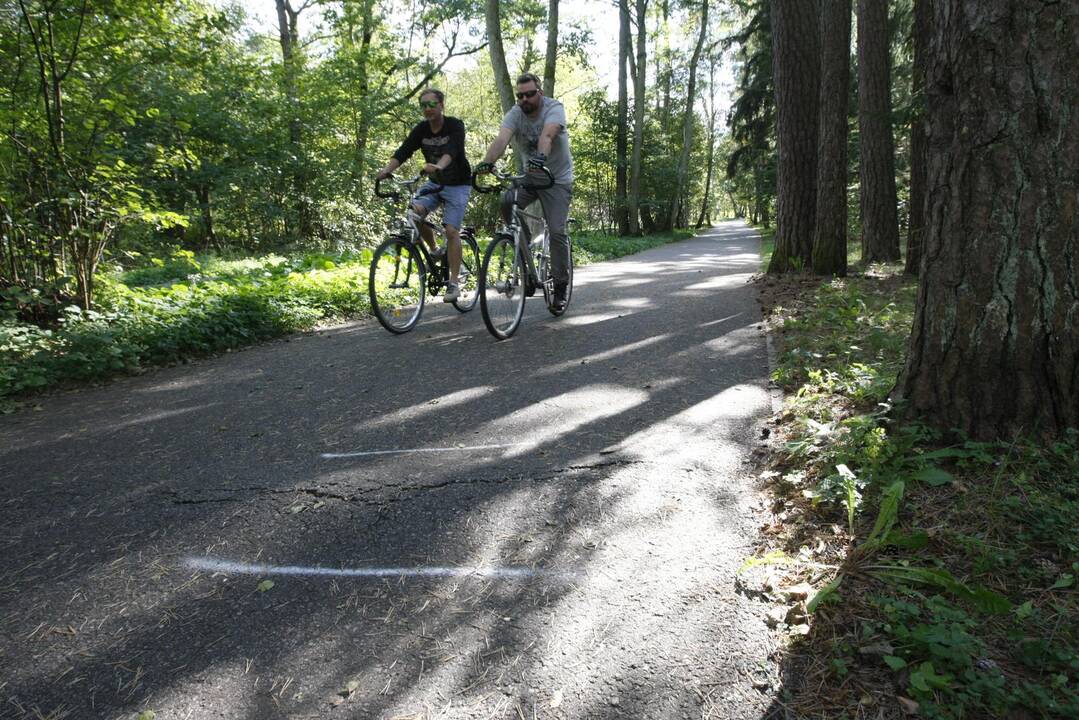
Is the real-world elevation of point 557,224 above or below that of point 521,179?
below

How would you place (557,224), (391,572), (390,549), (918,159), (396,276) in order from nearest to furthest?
(391,572)
(390,549)
(557,224)
(396,276)
(918,159)

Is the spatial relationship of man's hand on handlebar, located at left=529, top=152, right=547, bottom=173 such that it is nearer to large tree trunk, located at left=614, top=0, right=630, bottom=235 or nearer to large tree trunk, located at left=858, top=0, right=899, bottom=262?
large tree trunk, located at left=858, top=0, right=899, bottom=262

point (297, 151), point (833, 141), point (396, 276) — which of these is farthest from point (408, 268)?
point (297, 151)

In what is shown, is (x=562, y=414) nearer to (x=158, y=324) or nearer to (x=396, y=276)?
(x=396, y=276)

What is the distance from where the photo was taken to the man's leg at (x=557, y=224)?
599 centimetres

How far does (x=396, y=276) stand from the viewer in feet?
20.9

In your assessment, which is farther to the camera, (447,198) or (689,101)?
(689,101)

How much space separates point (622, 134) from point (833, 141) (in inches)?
853

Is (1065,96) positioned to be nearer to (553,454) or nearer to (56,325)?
(553,454)

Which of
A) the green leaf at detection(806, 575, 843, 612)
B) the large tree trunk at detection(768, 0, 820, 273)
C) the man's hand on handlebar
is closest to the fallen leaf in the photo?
the green leaf at detection(806, 575, 843, 612)

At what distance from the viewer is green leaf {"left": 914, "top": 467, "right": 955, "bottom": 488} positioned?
88.1 inches

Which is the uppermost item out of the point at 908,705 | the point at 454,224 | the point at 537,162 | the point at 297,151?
the point at 297,151

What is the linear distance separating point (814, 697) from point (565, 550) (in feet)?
3.13

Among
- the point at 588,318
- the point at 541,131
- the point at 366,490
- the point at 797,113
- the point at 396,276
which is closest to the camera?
the point at 366,490
